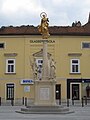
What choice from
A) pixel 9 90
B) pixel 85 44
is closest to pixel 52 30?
pixel 85 44

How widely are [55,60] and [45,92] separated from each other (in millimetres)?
26810

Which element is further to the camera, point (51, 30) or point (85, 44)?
point (51, 30)

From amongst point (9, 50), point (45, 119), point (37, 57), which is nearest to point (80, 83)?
point (37, 57)

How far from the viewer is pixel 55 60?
57.6m

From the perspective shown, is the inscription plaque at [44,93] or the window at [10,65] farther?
the window at [10,65]

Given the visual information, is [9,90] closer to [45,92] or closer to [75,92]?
[75,92]

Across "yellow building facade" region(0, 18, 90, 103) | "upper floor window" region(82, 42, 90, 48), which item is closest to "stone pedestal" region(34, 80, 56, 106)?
"yellow building facade" region(0, 18, 90, 103)

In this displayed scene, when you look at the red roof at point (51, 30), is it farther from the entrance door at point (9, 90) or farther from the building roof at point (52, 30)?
the entrance door at point (9, 90)

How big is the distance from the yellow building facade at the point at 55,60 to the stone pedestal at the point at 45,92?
26454 millimetres

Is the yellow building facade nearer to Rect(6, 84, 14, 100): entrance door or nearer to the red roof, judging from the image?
Rect(6, 84, 14, 100): entrance door

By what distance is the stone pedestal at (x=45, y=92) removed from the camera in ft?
101

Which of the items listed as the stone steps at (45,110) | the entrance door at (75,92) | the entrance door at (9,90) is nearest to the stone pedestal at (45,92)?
the stone steps at (45,110)

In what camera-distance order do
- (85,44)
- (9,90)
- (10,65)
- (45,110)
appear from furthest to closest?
(85,44)
(10,65)
(9,90)
(45,110)

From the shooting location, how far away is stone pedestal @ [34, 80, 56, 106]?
3092cm
